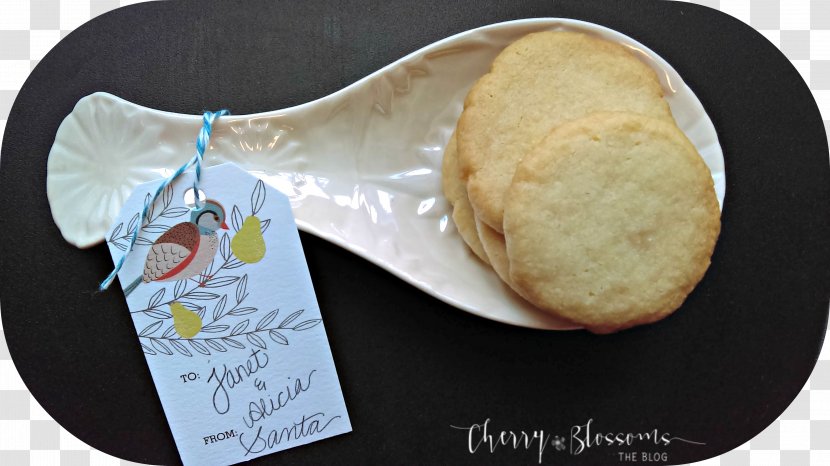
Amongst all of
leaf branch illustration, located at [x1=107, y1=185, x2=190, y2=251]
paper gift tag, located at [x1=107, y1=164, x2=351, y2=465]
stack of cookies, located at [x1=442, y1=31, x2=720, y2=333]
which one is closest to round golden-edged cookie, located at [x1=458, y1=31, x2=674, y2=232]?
stack of cookies, located at [x1=442, y1=31, x2=720, y2=333]

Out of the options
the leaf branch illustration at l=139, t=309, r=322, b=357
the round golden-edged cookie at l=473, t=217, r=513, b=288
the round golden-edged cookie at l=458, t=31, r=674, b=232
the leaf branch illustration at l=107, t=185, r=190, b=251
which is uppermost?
the round golden-edged cookie at l=458, t=31, r=674, b=232

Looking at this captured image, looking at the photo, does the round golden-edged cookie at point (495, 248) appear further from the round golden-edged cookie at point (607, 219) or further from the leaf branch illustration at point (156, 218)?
the leaf branch illustration at point (156, 218)

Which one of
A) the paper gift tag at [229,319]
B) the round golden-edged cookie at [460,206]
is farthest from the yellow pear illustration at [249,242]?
the round golden-edged cookie at [460,206]

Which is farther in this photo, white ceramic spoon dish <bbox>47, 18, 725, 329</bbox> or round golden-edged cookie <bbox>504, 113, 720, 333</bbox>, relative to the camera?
white ceramic spoon dish <bbox>47, 18, 725, 329</bbox>

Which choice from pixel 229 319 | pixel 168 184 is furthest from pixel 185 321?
pixel 168 184

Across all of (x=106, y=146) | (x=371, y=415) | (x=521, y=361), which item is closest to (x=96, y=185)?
(x=106, y=146)

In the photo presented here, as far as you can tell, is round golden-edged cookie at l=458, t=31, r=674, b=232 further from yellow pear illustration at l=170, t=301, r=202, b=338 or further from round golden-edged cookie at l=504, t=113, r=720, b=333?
yellow pear illustration at l=170, t=301, r=202, b=338

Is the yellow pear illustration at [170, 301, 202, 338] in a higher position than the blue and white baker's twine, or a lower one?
lower

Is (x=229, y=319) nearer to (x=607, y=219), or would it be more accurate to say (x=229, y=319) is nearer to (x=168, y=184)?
(x=168, y=184)
